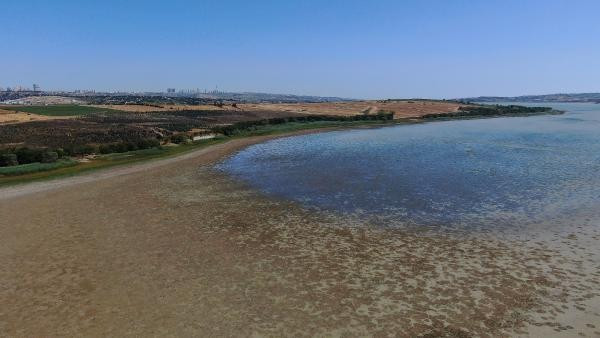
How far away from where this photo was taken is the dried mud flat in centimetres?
1099

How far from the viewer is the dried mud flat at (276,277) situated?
1099 centimetres

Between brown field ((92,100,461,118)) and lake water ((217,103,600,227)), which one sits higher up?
brown field ((92,100,461,118))

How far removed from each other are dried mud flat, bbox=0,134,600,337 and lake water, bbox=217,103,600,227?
2.80 meters

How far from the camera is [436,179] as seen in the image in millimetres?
29953

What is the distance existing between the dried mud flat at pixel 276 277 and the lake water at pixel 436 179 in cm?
280

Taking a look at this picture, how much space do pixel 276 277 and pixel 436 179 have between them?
61.6 feet

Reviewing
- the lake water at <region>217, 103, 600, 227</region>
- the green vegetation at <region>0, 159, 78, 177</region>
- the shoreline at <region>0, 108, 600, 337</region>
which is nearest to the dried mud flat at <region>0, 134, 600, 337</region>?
the shoreline at <region>0, 108, 600, 337</region>

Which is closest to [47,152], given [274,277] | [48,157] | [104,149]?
[48,157]

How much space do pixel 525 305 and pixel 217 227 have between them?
1193 centimetres

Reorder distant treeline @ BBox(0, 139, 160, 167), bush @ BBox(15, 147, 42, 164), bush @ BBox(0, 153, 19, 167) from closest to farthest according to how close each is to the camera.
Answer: bush @ BBox(0, 153, 19, 167) → distant treeline @ BBox(0, 139, 160, 167) → bush @ BBox(15, 147, 42, 164)

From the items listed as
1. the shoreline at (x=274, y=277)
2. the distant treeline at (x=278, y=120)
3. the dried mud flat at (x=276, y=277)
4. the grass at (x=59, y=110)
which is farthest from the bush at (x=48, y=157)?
the grass at (x=59, y=110)

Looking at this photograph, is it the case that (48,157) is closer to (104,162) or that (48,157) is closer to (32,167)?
(32,167)

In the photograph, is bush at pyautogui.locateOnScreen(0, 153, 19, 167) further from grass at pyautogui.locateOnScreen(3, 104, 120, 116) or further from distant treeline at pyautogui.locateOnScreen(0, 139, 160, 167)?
grass at pyautogui.locateOnScreen(3, 104, 120, 116)

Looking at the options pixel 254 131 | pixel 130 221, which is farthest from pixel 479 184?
pixel 254 131
